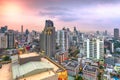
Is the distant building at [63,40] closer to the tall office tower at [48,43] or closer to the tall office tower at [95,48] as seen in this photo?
the tall office tower at [48,43]

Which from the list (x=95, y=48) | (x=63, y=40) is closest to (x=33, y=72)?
(x=95, y=48)

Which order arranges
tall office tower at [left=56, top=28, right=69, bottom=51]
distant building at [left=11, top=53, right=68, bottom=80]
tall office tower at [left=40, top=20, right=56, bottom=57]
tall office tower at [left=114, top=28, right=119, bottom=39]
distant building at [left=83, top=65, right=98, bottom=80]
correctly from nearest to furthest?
distant building at [left=11, top=53, right=68, bottom=80] → distant building at [left=83, top=65, right=98, bottom=80] → tall office tower at [left=40, top=20, right=56, bottom=57] → tall office tower at [left=56, top=28, right=69, bottom=51] → tall office tower at [left=114, top=28, right=119, bottom=39]

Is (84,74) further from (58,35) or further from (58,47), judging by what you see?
(58,35)

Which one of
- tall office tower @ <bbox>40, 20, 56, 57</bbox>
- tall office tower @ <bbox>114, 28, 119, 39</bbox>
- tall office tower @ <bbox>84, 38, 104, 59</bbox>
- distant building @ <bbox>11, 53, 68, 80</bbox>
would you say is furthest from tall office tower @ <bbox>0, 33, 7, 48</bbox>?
tall office tower @ <bbox>114, 28, 119, 39</bbox>

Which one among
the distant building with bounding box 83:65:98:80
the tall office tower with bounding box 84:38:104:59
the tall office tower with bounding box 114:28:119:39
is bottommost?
the distant building with bounding box 83:65:98:80

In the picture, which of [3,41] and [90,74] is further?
[3,41]

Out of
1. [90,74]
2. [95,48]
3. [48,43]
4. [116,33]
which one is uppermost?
[116,33]

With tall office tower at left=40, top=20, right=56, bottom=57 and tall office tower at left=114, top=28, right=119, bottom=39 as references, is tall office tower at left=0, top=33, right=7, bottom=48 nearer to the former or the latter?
tall office tower at left=40, top=20, right=56, bottom=57

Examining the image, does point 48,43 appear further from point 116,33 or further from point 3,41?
point 116,33
